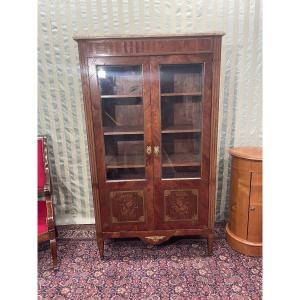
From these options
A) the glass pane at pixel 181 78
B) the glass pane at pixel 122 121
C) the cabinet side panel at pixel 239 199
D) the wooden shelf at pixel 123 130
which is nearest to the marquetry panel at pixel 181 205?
the glass pane at pixel 122 121

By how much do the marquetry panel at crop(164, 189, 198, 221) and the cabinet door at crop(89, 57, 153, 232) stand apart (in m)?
0.14

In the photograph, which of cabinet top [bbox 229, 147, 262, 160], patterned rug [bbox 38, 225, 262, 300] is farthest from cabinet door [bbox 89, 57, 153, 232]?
cabinet top [bbox 229, 147, 262, 160]

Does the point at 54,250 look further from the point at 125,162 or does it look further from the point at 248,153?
the point at 248,153

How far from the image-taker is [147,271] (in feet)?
6.21

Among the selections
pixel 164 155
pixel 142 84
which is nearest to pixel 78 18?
pixel 142 84

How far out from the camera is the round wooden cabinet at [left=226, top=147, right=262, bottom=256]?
1920 mm

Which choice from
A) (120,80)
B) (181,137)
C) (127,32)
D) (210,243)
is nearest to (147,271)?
(210,243)

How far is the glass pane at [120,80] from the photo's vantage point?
1744 mm
